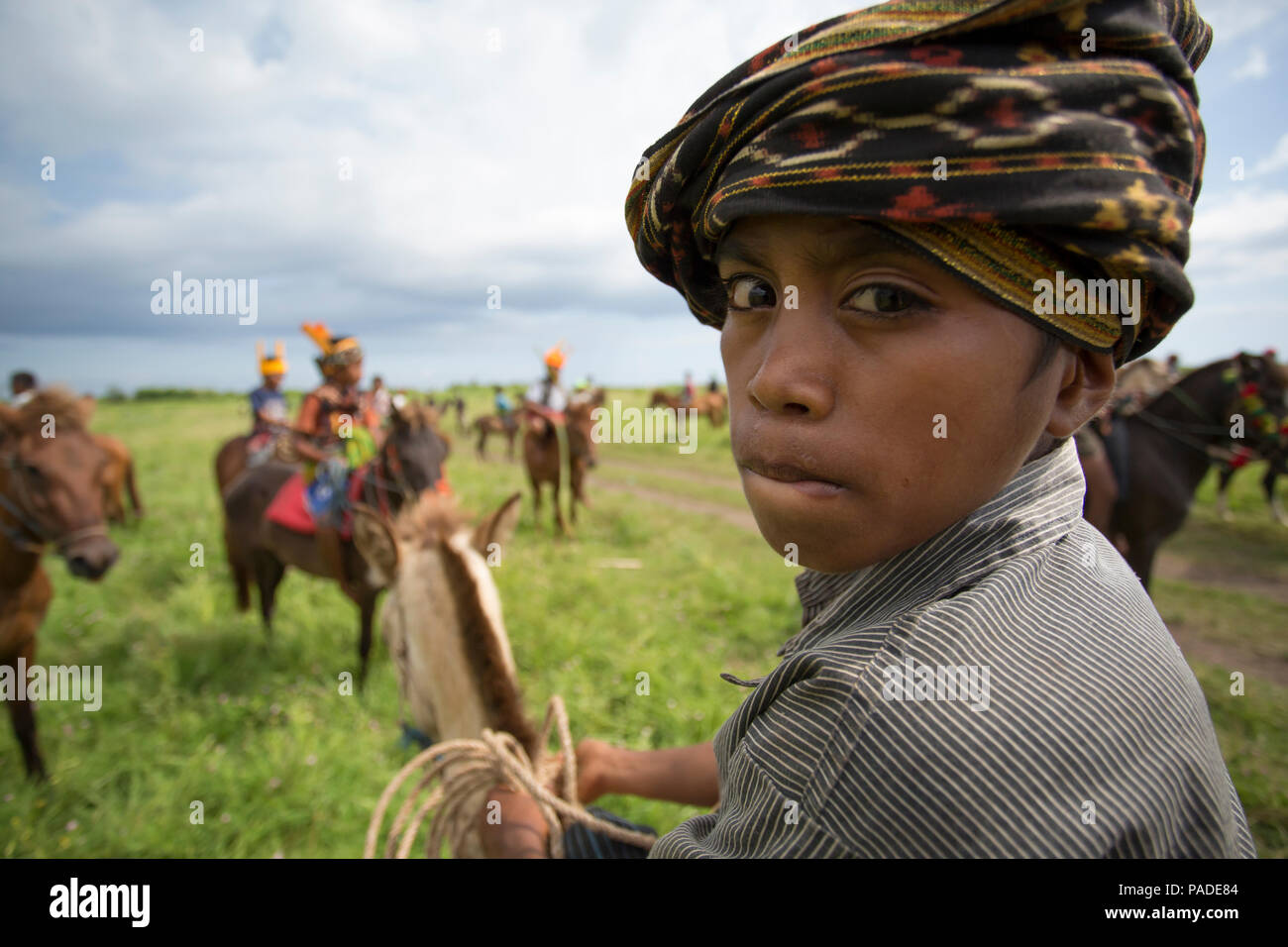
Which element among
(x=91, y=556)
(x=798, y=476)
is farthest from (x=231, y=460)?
(x=798, y=476)

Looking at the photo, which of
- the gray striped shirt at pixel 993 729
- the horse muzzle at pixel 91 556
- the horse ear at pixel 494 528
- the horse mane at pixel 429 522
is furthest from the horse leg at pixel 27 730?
the gray striped shirt at pixel 993 729

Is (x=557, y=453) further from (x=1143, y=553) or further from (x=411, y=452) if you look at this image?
(x=1143, y=553)

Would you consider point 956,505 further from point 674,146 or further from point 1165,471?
point 1165,471

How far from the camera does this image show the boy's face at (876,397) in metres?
0.81

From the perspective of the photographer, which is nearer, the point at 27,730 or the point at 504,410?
the point at 27,730

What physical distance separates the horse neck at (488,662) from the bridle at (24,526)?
4521 millimetres

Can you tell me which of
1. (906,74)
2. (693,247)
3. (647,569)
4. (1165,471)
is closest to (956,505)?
(906,74)

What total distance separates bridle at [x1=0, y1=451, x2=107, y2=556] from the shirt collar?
6021 mm

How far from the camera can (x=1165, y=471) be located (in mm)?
6383

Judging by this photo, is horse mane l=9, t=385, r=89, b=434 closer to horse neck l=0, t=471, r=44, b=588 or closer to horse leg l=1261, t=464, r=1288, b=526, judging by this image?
horse neck l=0, t=471, r=44, b=588

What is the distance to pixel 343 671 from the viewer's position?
591 cm

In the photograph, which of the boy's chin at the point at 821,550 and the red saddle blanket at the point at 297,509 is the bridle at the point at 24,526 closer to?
the red saddle blanket at the point at 297,509

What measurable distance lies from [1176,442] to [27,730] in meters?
10.6

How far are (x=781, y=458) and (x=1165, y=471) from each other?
7.62 metres
